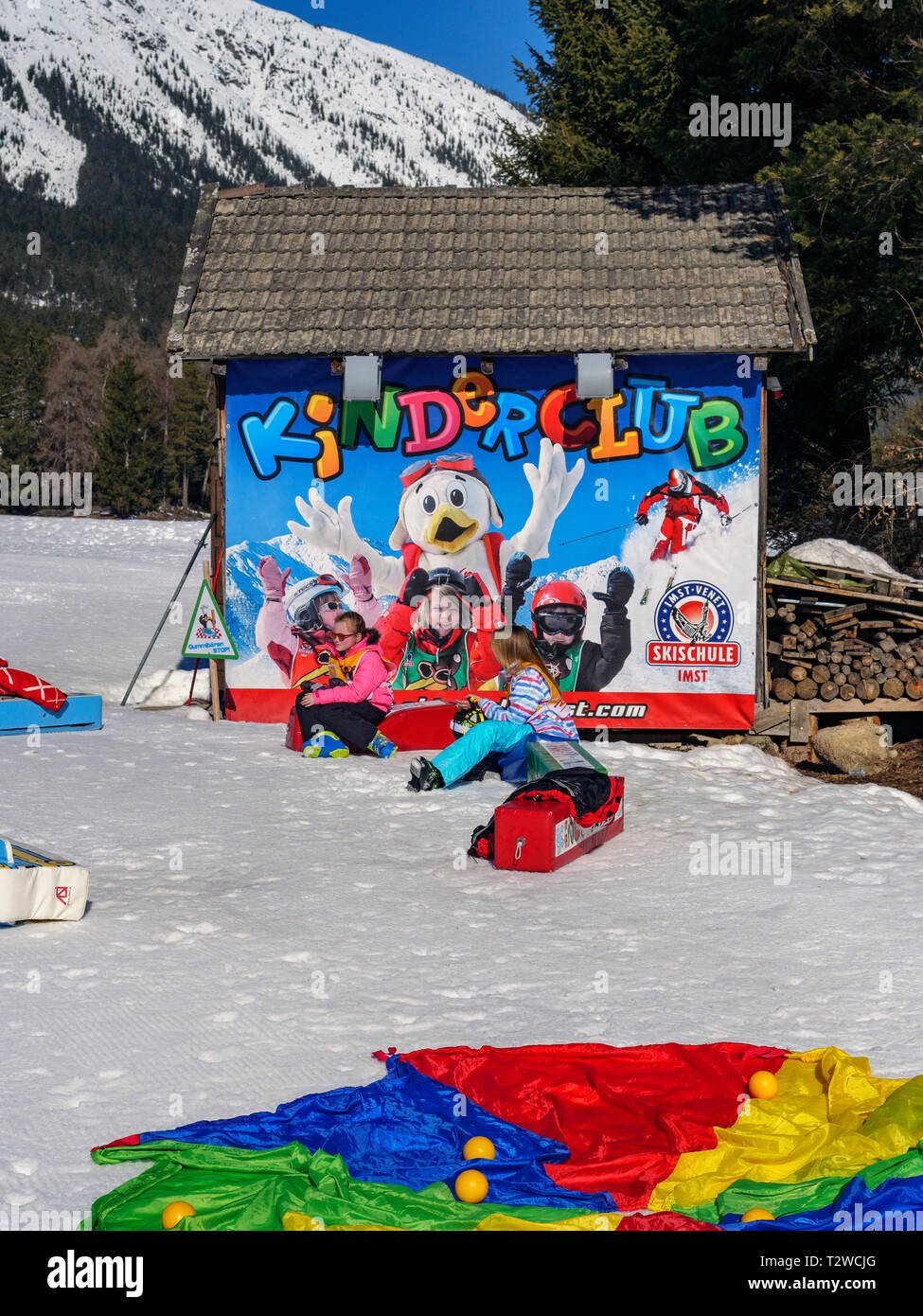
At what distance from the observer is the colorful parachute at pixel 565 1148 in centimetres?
356

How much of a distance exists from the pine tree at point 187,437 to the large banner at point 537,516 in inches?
2513

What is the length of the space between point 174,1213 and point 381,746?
7.56m

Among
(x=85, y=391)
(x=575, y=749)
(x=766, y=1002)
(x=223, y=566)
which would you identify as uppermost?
(x=85, y=391)

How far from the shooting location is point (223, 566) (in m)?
12.4

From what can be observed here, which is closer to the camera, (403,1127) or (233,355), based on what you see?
(403,1127)

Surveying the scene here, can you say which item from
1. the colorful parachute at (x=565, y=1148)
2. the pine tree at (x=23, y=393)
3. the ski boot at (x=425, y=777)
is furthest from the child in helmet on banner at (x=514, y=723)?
the pine tree at (x=23, y=393)

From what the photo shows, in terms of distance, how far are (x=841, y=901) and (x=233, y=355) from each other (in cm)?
785

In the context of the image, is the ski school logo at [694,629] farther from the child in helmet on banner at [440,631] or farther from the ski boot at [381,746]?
the ski boot at [381,746]

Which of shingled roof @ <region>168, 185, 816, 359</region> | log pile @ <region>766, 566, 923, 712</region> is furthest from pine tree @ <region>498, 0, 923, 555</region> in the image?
log pile @ <region>766, 566, 923, 712</region>

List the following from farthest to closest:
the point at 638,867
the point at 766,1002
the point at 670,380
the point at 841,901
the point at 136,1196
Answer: the point at 670,380 < the point at 638,867 < the point at 841,901 < the point at 766,1002 < the point at 136,1196

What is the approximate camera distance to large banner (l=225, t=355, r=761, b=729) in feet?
39.3

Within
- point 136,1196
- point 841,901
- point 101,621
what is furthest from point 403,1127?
point 101,621

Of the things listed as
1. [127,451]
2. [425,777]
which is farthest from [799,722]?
[127,451]
